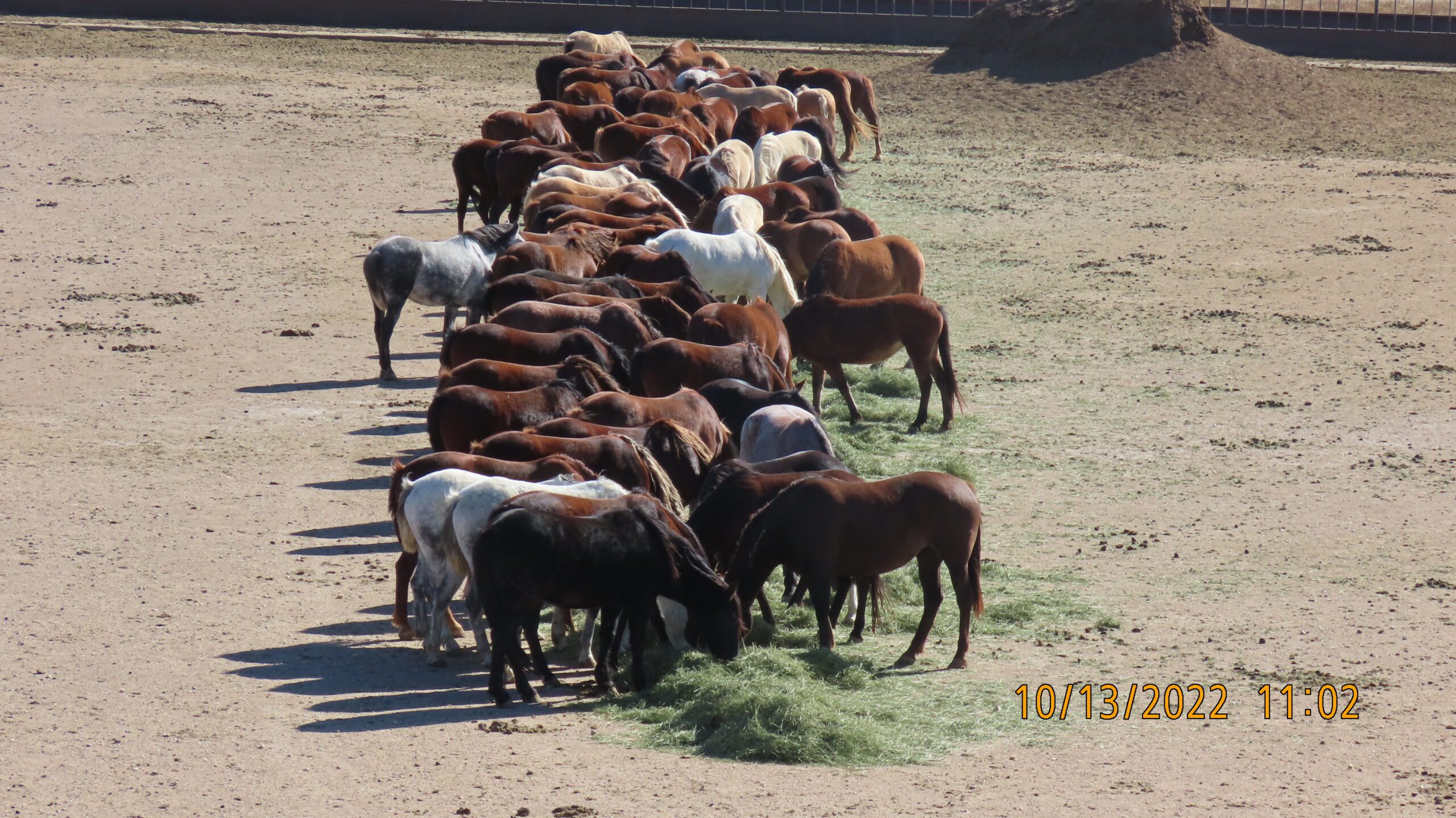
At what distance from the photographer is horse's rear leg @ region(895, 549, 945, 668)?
23.2ft

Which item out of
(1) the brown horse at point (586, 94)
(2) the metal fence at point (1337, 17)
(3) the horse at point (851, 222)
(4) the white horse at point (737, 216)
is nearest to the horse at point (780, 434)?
(4) the white horse at point (737, 216)

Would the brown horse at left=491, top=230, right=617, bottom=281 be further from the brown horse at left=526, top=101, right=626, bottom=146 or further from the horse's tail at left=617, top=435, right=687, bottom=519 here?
the brown horse at left=526, top=101, right=626, bottom=146

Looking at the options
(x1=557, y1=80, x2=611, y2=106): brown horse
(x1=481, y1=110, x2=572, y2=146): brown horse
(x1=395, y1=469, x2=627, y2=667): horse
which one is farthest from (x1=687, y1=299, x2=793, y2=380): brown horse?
(x1=557, y1=80, x2=611, y2=106): brown horse

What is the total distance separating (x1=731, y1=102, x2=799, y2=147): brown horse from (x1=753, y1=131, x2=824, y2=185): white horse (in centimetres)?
31

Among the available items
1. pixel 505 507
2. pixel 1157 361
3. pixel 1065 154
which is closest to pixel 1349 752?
pixel 505 507

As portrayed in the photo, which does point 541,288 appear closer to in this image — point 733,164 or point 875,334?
point 875,334

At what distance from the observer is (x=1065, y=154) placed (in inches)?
931

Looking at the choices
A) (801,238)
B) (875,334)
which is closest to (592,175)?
(801,238)

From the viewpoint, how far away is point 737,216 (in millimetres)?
13836

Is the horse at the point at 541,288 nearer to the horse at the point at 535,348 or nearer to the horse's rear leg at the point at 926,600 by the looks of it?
the horse at the point at 535,348

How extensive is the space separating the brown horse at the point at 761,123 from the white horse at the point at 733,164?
85.5 inches

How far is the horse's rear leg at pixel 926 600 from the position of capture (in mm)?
7059

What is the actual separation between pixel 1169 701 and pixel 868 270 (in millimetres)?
6844

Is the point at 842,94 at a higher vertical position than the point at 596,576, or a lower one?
higher
